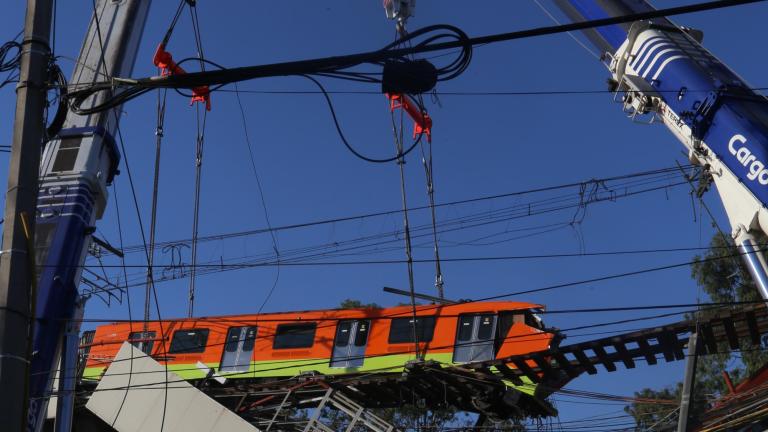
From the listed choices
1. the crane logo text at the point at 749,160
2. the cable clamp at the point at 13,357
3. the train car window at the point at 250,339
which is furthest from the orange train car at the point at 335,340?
the cable clamp at the point at 13,357

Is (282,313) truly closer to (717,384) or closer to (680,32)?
(680,32)

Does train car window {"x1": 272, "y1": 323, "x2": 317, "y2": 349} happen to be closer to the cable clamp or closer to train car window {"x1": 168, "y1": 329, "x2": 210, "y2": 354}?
train car window {"x1": 168, "y1": 329, "x2": 210, "y2": 354}

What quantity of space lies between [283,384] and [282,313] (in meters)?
2.41

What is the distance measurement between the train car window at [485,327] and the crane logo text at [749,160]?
25.8 feet

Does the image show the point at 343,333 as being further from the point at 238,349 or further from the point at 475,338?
the point at 475,338

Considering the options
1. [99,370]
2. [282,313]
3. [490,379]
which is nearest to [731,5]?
[490,379]

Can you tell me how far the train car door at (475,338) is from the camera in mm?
19297

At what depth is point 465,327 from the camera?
19.7 m

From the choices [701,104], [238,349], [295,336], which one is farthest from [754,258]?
[238,349]

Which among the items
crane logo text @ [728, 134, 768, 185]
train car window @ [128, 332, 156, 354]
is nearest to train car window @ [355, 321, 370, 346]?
train car window @ [128, 332, 156, 354]

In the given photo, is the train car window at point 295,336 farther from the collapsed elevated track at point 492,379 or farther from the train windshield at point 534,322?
the train windshield at point 534,322

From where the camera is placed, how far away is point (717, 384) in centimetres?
3103

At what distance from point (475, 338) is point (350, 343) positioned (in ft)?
10.9

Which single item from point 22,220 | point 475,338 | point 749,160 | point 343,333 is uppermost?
point 343,333
